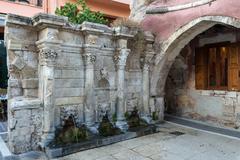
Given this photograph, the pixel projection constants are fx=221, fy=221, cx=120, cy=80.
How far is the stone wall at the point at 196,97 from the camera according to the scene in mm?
6359

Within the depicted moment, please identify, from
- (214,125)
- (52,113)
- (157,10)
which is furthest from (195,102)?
(52,113)

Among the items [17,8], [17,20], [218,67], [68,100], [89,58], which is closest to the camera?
[17,20]

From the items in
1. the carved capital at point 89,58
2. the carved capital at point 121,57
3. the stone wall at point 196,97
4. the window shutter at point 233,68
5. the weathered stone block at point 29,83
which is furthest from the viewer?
the stone wall at point 196,97

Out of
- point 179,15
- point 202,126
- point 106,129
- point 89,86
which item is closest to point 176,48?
point 179,15

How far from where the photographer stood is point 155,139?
5238 millimetres

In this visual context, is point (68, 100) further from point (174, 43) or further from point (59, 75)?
point (174, 43)

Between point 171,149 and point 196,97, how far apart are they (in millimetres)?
3188

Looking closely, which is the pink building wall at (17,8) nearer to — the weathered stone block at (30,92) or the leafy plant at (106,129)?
the weathered stone block at (30,92)

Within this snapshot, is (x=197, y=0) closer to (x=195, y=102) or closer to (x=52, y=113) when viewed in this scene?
(x=195, y=102)

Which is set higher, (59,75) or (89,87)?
(59,75)

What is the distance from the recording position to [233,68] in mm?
6328

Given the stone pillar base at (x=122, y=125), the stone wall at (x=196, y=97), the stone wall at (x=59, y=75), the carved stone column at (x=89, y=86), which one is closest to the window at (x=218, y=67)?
the stone wall at (x=196, y=97)

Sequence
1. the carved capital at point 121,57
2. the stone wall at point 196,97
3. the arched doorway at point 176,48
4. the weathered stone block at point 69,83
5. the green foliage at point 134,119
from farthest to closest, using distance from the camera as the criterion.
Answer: the stone wall at point 196,97 → the green foliage at point 134,119 → the carved capital at point 121,57 → the arched doorway at point 176,48 → the weathered stone block at point 69,83

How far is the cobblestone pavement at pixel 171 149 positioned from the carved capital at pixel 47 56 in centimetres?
185
